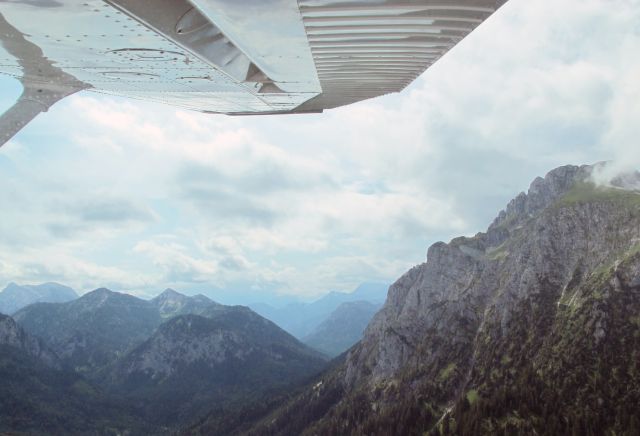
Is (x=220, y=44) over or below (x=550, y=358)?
over

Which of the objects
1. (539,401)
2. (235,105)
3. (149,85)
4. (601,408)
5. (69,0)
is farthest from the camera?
(539,401)

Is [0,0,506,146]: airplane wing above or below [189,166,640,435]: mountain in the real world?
above

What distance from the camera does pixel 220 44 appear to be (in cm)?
445

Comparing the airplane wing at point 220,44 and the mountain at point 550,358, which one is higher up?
the airplane wing at point 220,44

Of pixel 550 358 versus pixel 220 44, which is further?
pixel 550 358

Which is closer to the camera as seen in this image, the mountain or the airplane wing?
the airplane wing

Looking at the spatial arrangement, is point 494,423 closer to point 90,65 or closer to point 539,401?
point 539,401

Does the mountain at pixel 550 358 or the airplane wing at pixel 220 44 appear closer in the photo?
the airplane wing at pixel 220 44

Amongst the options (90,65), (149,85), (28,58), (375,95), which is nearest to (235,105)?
(149,85)

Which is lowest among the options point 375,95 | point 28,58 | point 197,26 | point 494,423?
point 494,423

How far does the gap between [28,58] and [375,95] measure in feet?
14.7

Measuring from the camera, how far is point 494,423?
13488 centimetres

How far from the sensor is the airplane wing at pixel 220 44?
3506 millimetres

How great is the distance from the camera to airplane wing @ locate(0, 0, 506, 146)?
3.51 metres
